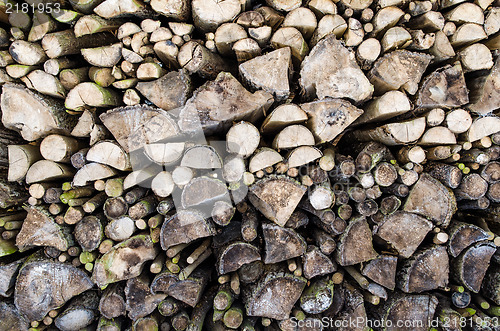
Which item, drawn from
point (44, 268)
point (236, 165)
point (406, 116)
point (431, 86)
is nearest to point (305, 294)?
point (236, 165)

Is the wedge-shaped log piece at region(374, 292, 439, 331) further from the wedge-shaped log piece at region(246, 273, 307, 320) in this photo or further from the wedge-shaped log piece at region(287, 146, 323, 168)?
the wedge-shaped log piece at region(287, 146, 323, 168)

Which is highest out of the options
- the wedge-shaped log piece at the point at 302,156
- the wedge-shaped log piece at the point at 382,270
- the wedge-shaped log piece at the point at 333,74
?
the wedge-shaped log piece at the point at 333,74

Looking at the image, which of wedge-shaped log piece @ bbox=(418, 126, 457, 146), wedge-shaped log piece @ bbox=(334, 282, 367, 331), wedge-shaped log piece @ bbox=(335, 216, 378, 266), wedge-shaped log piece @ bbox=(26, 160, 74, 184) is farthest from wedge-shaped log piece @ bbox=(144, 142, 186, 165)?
wedge-shaped log piece @ bbox=(418, 126, 457, 146)

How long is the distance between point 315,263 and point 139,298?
1.38 m

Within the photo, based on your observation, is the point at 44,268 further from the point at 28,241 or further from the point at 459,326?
the point at 459,326

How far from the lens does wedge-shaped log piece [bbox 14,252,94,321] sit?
2.46 meters

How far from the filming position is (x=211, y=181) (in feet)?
7.16

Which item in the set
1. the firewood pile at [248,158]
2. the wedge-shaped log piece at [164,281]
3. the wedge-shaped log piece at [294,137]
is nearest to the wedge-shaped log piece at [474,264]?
the firewood pile at [248,158]

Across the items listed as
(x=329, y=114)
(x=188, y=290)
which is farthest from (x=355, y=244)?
(x=188, y=290)

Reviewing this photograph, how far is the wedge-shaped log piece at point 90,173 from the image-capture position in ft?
7.56

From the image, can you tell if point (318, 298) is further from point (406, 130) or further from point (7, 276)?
point (7, 276)

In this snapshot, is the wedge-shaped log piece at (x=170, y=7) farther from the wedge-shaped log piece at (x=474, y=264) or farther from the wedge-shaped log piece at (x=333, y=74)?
the wedge-shaped log piece at (x=474, y=264)

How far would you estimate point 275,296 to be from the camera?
249cm

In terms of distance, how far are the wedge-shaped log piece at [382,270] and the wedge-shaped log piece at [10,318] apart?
2751 millimetres
